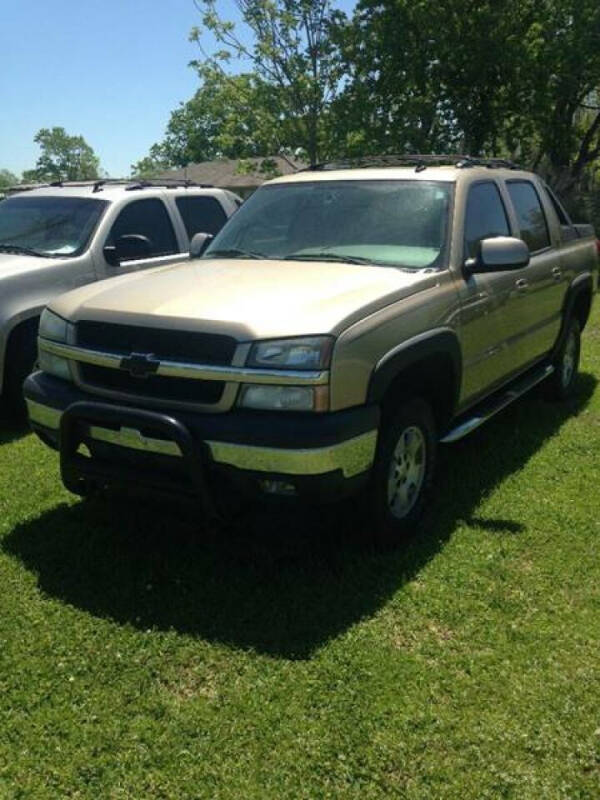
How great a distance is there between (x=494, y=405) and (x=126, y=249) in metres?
3.24

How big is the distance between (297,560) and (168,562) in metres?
0.65

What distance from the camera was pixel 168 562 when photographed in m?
3.77

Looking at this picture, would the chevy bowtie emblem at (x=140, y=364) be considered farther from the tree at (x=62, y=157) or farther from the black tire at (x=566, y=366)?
the tree at (x=62, y=157)

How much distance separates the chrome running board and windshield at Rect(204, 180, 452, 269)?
97cm

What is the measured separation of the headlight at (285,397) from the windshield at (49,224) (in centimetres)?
358

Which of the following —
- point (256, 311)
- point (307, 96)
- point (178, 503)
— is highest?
point (307, 96)

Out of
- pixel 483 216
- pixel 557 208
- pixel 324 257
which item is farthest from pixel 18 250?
pixel 557 208

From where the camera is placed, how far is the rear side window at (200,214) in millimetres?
7254

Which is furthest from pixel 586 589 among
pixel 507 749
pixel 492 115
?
pixel 492 115

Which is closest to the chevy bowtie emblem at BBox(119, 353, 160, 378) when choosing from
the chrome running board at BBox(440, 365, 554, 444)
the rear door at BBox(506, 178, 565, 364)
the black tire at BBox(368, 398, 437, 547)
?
the black tire at BBox(368, 398, 437, 547)

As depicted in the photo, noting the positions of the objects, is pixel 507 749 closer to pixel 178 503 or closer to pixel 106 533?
pixel 178 503

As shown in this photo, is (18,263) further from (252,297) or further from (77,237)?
(252,297)

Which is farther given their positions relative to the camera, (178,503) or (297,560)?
(297,560)

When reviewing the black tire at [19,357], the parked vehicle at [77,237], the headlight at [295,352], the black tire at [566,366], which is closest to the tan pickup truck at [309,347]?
the headlight at [295,352]
